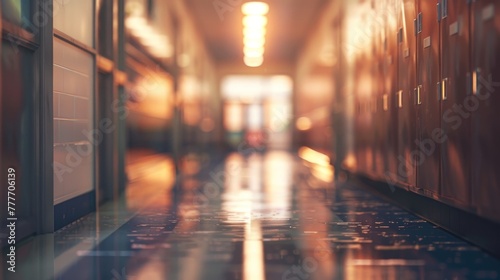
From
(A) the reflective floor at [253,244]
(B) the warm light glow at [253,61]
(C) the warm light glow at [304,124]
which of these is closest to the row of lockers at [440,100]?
(A) the reflective floor at [253,244]

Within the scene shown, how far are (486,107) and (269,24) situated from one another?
45.8 ft

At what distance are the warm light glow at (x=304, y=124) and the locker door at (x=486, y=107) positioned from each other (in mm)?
18307

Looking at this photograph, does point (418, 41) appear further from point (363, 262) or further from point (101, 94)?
point (101, 94)

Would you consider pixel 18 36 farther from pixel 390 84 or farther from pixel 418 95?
pixel 390 84

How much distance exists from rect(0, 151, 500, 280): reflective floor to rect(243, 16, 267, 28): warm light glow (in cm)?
841

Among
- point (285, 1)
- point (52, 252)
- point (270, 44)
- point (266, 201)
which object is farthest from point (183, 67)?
point (52, 252)

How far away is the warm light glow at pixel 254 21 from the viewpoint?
52.1 ft

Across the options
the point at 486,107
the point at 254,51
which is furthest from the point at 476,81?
the point at 254,51

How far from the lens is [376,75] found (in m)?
8.61

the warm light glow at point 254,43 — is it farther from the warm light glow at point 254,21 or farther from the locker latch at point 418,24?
the locker latch at point 418,24

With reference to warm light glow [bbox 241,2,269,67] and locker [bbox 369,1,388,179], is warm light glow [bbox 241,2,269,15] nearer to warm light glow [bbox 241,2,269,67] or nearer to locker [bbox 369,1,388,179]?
warm light glow [bbox 241,2,269,67]

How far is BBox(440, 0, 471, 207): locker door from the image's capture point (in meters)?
4.77

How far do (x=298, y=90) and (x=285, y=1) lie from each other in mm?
14097

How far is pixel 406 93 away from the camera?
6.84 metres
